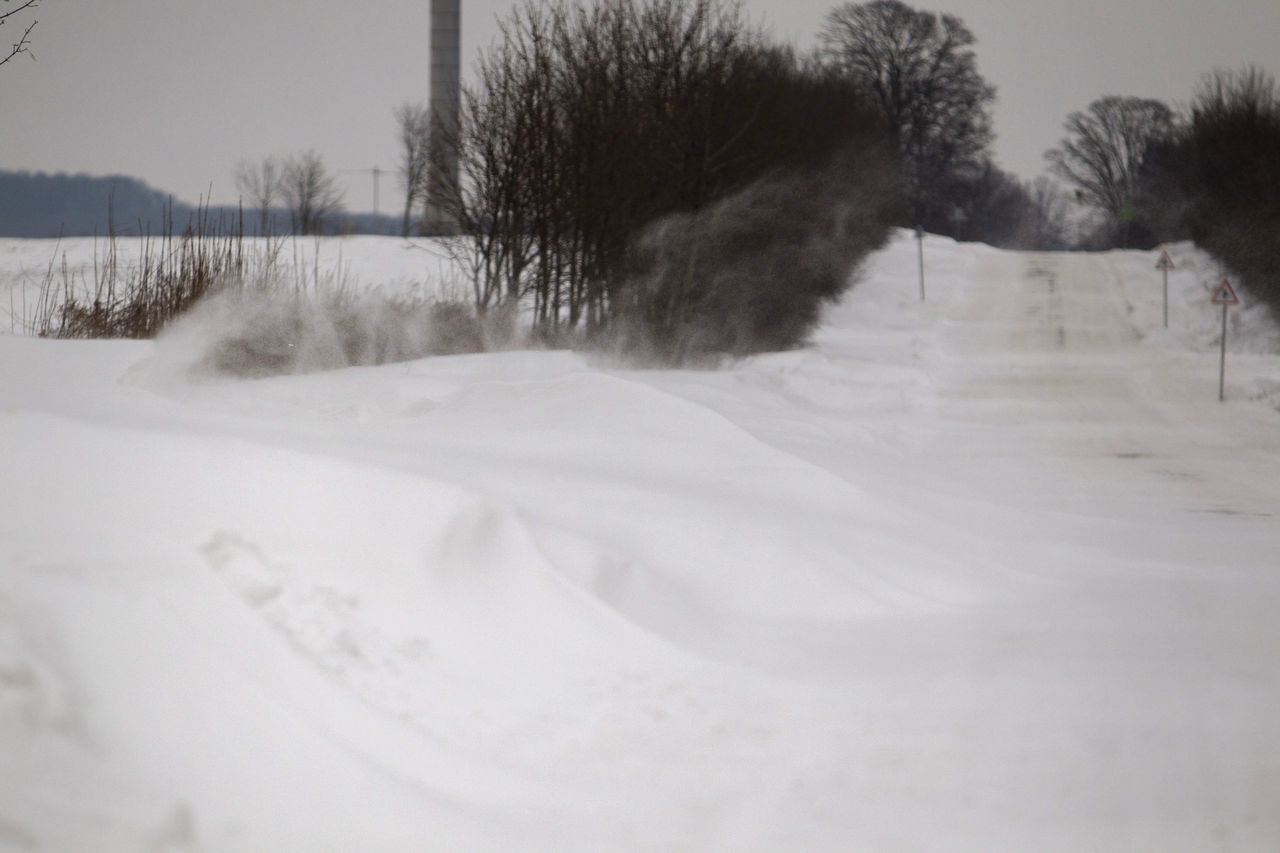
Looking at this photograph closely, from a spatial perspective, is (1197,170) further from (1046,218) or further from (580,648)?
(580,648)

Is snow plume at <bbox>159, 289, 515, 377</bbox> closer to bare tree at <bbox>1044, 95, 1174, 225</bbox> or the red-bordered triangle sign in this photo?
the red-bordered triangle sign

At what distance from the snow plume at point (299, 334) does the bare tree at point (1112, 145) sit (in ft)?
47.2

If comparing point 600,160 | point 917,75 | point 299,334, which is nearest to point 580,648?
point 299,334

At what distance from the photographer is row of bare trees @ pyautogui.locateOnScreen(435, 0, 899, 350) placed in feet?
54.0

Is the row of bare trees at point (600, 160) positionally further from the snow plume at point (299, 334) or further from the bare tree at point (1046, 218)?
the bare tree at point (1046, 218)

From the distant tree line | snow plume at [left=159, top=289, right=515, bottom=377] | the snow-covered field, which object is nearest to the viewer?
the snow-covered field

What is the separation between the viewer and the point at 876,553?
6.28 meters

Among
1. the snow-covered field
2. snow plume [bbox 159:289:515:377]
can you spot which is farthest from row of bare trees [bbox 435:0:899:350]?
the snow-covered field

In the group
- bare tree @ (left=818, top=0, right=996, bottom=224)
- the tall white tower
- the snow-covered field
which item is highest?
bare tree @ (left=818, top=0, right=996, bottom=224)

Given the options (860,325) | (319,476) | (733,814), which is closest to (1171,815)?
(733,814)

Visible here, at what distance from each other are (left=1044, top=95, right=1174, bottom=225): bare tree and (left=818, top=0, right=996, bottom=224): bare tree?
3074 millimetres

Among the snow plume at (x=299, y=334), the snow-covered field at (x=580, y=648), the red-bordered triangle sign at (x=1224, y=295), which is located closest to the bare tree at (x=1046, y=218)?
the red-bordered triangle sign at (x=1224, y=295)

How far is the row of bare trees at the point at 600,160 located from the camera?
54.0ft

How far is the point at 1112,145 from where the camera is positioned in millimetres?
27906
